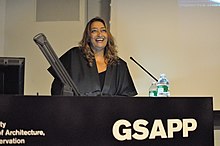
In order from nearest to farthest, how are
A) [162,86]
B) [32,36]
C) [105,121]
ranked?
[105,121] → [162,86] → [32,36]

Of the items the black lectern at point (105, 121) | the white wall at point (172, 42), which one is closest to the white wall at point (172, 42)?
the white wall at point (172, 42)

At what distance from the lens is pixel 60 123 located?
90 cm

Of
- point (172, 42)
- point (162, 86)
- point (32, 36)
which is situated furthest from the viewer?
point (32, 36)

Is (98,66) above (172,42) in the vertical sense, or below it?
below

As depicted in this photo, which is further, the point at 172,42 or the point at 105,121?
the point at 172,42

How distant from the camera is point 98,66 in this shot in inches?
86.3

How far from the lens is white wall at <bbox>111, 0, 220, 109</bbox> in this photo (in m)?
3.03

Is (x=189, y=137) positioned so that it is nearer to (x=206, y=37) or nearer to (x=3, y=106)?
(x=3, y=106)

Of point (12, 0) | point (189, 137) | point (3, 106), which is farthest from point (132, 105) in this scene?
point (12, 0)

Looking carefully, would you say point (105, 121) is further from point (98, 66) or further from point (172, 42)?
point (172, 42)

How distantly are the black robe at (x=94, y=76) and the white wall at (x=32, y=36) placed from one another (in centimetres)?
113

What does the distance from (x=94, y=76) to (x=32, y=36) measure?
1501 millimetres

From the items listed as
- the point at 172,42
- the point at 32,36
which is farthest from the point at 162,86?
the point at 32,36

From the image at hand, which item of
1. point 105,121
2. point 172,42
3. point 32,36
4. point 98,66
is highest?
point 32,36
